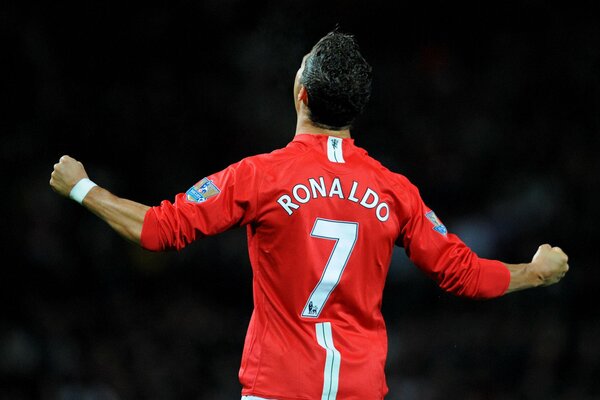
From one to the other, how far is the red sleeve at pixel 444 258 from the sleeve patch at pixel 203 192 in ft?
2.15

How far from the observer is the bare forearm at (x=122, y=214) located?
2.77m

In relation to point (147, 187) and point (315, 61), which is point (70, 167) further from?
point (147, 187)

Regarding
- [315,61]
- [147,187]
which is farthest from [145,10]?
[315,61]

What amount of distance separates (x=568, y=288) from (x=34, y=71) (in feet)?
13.6

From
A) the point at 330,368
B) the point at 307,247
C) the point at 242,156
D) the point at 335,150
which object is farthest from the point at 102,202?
the point at 242,156

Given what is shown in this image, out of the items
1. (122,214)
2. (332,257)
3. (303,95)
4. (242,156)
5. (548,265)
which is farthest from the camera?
(242,156)

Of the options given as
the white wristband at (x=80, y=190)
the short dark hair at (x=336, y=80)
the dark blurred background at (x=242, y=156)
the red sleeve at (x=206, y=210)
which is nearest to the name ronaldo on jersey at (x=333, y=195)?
the red sleeve at (x=206, y=210)

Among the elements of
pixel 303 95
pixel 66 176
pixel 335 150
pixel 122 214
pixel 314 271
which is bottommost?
pixel 314 271

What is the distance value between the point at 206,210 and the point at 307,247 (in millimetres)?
332

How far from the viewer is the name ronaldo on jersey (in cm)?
285

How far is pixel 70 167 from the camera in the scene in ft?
9.46

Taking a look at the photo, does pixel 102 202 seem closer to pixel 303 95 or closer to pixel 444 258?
pixel 303 95

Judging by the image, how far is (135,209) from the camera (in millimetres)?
2789

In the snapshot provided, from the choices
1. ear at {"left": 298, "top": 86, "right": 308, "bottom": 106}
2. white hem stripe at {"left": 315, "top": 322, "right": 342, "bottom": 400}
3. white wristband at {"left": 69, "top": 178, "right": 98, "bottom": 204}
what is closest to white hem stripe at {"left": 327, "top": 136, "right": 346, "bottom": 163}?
ear at {"left": 298, "top": 86, "right": 308, "bottom": 106}
